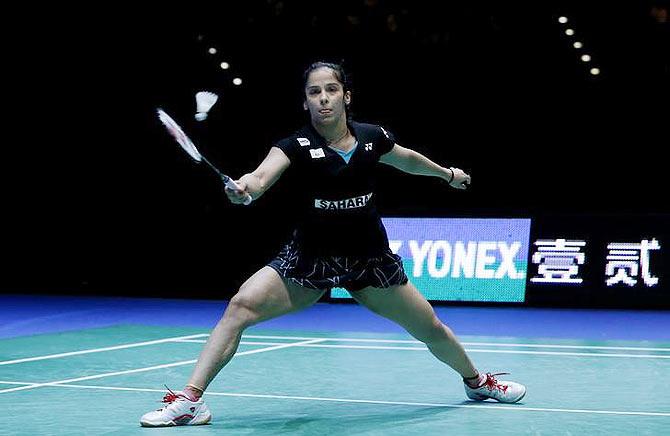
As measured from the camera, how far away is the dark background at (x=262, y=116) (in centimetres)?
1340

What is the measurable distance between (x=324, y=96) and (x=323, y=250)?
681 millimetres

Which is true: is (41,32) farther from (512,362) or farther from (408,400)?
(408,400)

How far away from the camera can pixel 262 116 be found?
14.0m

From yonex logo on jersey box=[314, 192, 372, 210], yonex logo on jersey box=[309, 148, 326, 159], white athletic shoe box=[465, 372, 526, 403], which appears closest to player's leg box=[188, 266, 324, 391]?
yonex logo on jersey box=[314, 192, 372, 210]

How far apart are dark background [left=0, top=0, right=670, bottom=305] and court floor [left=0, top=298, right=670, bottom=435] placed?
14.4 feet

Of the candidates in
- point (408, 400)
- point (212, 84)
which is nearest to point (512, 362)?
point (408, 400)

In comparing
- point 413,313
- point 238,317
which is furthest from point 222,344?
point 413,313

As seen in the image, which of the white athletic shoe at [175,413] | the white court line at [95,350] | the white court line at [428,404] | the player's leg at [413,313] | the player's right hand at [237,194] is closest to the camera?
the player's right hand at [237,194]

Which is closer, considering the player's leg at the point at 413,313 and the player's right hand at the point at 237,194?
the player's right hand at the point at 237,194

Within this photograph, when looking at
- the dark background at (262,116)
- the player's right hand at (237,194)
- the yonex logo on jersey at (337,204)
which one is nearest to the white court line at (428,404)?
the yonex logo on jersey at (337,204)

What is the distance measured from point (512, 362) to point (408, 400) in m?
1.93

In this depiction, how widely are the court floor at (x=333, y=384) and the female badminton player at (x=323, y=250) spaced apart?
0.37 metres

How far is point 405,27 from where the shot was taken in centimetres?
1356

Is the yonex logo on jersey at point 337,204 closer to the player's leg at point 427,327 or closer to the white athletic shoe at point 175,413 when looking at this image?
the player's leg at point 427,327
